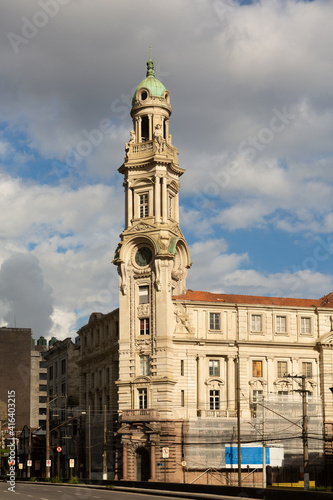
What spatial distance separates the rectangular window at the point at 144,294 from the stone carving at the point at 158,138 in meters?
17.2

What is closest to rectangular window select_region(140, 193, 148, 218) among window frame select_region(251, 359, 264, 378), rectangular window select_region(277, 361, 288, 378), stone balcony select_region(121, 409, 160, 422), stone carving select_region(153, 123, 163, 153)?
stone carving select_region(153, 123, 163, 153)

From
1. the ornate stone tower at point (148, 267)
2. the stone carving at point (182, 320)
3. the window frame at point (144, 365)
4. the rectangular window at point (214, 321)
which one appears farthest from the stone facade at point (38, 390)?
the stone carving at point (182, 320)

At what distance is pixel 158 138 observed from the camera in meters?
103

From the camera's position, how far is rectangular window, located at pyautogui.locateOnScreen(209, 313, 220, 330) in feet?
325

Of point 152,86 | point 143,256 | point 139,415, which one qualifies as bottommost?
point 139,415

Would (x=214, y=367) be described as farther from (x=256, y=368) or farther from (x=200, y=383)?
(x=256, y=368)

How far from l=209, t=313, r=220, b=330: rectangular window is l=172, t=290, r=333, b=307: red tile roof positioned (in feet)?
7.05

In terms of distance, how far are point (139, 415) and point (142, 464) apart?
571cm

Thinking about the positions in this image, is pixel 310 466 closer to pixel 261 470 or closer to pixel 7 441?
pixel 261 470

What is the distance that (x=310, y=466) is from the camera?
94750mm

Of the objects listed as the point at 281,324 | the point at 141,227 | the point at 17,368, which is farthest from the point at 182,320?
the point at 17,368

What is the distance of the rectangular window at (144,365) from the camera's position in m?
96.6

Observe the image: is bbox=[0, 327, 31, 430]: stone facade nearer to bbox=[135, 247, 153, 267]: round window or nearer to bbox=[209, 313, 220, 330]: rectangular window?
bbox=[135, 247, 153, 267]: round window

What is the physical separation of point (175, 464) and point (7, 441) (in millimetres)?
68094
